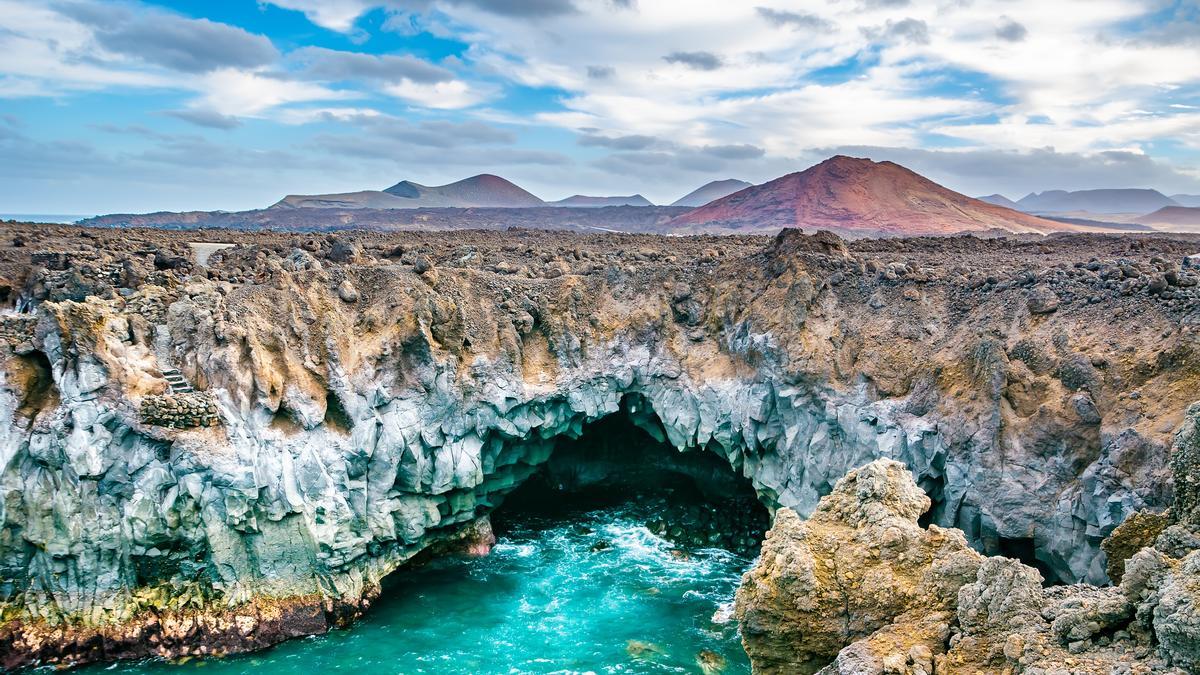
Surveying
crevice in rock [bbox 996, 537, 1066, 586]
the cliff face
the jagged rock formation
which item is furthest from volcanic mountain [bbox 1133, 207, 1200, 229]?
the jagged rock formation

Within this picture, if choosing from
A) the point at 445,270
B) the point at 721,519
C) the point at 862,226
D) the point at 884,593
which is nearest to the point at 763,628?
the point at 884,593

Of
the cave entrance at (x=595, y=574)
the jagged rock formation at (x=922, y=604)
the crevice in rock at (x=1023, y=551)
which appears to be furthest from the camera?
the cave entrance at (x=595, y=574)

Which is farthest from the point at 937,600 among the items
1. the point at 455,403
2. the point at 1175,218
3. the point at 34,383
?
the point at 1175,218

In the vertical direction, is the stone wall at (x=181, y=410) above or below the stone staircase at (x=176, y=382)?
below

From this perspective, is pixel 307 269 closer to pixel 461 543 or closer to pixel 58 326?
pixel 58 326

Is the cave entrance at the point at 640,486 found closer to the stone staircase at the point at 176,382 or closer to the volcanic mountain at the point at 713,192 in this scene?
the stone staircase at the point at 176,382

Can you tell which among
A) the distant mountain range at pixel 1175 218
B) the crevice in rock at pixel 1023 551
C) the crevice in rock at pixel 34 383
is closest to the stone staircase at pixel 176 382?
the crevice in rock at pixel 34 383

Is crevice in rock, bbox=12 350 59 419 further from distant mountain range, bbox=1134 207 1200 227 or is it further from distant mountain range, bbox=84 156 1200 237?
distant mountain range, bbox=1134 207 1200 227
